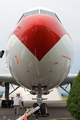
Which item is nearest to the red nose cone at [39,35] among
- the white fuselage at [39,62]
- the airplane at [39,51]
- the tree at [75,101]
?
the airplane at [39,51]

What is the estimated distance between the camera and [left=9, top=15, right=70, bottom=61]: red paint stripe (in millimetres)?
4836

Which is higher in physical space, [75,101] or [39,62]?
[39,62]

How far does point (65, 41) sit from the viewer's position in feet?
18.9

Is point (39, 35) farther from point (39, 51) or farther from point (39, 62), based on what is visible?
point (39, 62)

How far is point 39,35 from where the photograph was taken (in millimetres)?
4820

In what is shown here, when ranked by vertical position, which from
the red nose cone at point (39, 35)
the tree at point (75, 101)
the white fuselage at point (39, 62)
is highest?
the red nose cone at point (39, 35)

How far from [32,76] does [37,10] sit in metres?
2.43

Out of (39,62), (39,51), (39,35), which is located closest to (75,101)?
(39,62)

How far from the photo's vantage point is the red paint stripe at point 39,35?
15.9 ft

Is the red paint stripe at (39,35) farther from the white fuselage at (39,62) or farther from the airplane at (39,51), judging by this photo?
the white fuselage at (39,62)

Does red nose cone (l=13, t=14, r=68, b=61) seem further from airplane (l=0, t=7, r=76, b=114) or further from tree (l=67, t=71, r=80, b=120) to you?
tree (l=67, t=71, r=80, b=120)

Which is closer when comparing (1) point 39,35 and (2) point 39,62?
(1) point 39,35

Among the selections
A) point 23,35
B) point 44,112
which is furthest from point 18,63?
point 44,112

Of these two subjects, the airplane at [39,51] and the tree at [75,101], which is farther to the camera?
the airplane at [39,51]
